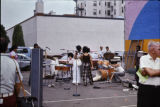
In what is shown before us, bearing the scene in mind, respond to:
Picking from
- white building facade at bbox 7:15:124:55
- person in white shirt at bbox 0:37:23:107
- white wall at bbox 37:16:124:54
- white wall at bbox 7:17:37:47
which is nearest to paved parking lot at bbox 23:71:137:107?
person in white shirt at bbox 0:37:23:107

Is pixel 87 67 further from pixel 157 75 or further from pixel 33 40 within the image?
pixel 33 40

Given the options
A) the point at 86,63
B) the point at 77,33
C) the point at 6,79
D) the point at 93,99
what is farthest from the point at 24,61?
the point at 77,33

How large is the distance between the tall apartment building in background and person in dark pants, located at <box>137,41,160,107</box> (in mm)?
91911

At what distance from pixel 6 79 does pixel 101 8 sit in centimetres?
9536

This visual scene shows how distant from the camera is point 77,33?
145 ft

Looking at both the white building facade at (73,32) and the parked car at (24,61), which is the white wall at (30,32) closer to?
the white building facade at (73,32)

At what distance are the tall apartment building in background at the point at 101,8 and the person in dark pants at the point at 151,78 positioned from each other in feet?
302

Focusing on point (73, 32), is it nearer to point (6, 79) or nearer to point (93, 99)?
point (93, 99)

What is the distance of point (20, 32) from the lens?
167 feet

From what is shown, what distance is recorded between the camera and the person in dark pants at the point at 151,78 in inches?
177

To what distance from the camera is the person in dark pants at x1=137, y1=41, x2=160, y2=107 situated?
4.49 meters

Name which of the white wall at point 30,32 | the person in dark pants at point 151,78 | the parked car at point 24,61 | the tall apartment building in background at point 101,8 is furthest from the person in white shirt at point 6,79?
the tall apartment building in background at point 101,8

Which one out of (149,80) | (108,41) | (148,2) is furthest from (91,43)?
(149,80)

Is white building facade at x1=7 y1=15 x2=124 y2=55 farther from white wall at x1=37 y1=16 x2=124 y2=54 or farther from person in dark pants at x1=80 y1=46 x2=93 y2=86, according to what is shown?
person in dark pants at x1=80 y1=46 x2=93 y2=86
